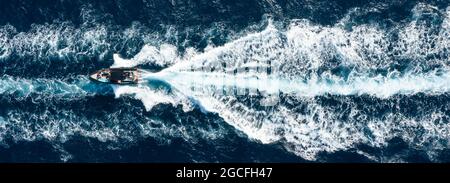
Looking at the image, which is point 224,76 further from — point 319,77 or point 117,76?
point 117,76

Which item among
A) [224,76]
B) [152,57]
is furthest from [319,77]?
[152,57]

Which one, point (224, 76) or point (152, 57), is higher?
point (152, 57)

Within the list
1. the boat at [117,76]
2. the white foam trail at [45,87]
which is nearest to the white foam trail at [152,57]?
the boat at [117,76]

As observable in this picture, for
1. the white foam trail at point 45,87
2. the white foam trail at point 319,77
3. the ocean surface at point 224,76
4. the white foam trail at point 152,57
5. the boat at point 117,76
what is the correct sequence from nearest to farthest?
the boat at point 117,76
the ocean surface at point 224,76
the white foam trail at point 319,77
the white foam trail at point 152,57
the white foam trail at point 45,87

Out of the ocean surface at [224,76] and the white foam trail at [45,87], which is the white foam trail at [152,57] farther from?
the white foam trail at [45,87]

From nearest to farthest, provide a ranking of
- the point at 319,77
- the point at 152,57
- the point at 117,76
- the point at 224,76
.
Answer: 1. the point at 117,76
2. the point at 152,57
3. the point at 319,77
4. the point at 224,76

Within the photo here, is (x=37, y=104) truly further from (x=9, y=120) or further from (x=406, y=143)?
(x=406, y=143)
